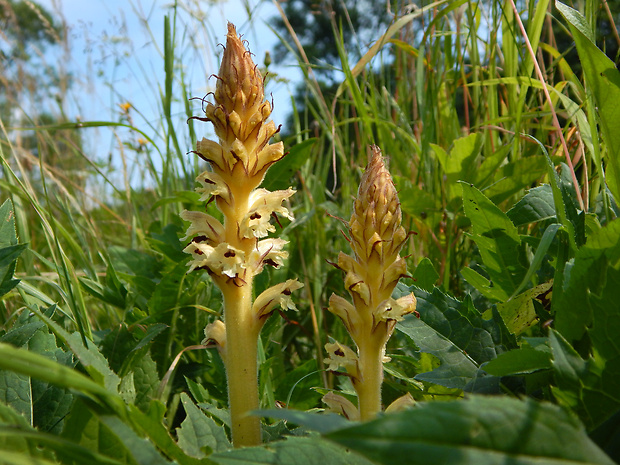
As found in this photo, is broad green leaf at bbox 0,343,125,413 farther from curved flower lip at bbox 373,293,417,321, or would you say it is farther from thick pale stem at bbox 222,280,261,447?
curved flower lip at bbox 373,293,417,321

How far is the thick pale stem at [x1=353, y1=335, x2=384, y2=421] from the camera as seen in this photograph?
102 cm

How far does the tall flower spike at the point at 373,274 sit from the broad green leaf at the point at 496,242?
40 cm

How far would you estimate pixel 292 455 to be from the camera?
794 millimetres

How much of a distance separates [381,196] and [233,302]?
14.2 inches

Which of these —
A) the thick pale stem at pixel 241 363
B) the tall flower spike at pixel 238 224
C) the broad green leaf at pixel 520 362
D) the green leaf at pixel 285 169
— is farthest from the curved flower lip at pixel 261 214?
the green leaf at pixel 285 169

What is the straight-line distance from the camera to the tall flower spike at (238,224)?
40.8 inches

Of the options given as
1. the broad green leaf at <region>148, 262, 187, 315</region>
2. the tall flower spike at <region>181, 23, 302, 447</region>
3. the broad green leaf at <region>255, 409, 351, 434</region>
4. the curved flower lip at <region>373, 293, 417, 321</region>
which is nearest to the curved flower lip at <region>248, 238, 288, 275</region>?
the tall flower spike at <region>181, 23, 302, 447</region>

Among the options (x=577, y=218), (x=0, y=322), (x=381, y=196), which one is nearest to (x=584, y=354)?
(x=577, y=218)

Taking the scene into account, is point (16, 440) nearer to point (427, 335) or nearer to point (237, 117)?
point (237, 117)

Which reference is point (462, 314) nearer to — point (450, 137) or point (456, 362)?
point (456, 362)

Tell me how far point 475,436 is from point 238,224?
630 mm

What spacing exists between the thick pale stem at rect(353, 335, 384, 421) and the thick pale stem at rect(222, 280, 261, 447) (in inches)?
7.9

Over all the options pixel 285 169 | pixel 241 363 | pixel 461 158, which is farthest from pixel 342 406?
pixel 461 158

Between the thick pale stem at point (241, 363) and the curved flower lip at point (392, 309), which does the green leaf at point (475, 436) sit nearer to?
the curved flower lip at point (392, 309)
